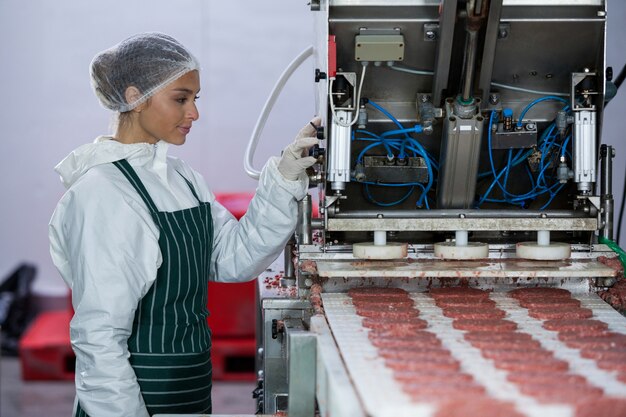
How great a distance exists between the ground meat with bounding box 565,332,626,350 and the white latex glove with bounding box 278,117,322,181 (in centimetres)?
102

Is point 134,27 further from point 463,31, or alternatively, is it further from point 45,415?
point 463,31

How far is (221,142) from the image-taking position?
5938 mm

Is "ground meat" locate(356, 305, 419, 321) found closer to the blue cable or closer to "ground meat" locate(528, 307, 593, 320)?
"ground meat" locate(528, 307, 593, 320)

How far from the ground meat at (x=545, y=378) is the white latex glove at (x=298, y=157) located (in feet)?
3.80

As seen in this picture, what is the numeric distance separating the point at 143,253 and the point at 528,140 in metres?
1.25

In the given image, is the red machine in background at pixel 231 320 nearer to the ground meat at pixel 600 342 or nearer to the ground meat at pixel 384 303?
the ground meat at pixel 384 303

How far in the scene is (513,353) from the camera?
1.88 m

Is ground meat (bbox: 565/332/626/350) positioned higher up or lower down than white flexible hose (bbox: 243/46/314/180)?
lower down

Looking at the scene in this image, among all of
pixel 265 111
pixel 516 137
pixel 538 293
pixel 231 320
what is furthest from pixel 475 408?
pixel 231 320

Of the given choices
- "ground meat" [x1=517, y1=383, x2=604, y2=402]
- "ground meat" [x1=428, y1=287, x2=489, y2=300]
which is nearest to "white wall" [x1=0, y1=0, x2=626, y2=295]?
"ground meat" [x1=428, y1=287, x2=489, y2=300]

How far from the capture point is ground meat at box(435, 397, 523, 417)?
5.02ft

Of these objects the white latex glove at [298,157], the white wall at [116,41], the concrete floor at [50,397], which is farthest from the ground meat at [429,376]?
the white wall at [116,41]

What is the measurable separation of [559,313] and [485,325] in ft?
0.90

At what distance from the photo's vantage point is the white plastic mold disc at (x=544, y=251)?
8.36 feet
